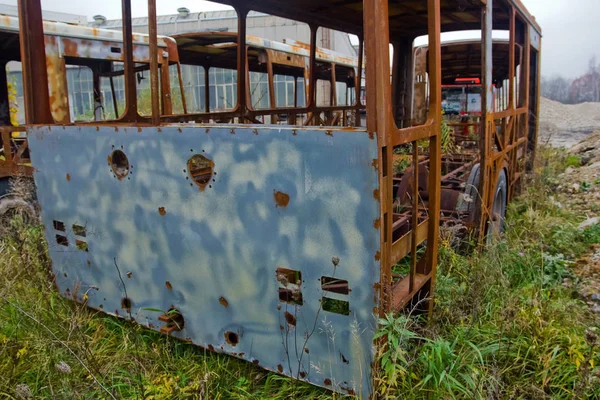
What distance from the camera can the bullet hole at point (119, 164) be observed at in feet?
9.57

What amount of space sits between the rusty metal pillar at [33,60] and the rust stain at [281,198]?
77.3 inches

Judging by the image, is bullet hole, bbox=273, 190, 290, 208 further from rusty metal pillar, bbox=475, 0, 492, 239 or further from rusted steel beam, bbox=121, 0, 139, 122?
rusty metal pillar, bbox=475, 0, 492, 239

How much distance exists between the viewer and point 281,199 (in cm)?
233

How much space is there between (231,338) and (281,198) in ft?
3.03

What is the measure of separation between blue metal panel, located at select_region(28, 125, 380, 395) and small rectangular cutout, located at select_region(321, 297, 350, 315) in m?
0.03

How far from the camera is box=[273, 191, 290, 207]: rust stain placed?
231 centimetres

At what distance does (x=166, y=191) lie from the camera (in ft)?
9.02

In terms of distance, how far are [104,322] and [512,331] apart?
8.50ft

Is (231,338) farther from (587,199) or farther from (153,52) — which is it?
(587,199)

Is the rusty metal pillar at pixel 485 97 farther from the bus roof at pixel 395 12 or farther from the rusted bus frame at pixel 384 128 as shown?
the rusted bus frame at pixel 384 128

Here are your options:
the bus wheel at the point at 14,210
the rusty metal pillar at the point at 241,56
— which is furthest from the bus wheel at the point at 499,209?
the bus wheel at the point at 14,210

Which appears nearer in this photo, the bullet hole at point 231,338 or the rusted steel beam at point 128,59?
the bullet hole at point 231,338

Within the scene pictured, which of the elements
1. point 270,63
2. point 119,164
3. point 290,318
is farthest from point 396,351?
point 270,63

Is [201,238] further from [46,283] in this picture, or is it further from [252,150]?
[46,283]
